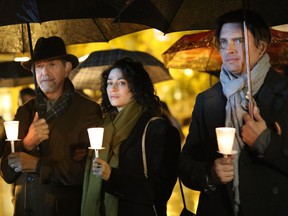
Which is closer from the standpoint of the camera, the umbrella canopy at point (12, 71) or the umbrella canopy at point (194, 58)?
the umbrella canopy at point (194, 58)

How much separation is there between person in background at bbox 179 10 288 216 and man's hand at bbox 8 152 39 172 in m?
1.52

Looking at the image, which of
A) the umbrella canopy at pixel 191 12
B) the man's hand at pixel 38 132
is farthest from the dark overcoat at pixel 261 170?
the man's hand at pixel 38 132

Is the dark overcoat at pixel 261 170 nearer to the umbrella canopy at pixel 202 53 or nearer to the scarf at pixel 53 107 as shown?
the scarf at pixel 53 107

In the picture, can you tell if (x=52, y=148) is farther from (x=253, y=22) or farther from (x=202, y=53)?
(x=202, y=53)

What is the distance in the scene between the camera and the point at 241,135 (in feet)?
11.5

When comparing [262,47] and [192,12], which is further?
[192,12]

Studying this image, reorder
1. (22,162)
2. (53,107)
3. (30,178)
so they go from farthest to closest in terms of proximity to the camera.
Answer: (53,107)
(30,178)
(22,162)

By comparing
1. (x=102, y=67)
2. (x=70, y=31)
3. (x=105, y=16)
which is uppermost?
(x=105, y=16)

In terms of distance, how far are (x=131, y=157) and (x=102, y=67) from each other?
5.20m

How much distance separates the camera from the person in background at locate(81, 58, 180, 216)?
4.46 metres

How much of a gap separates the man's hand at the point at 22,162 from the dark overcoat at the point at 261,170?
1.57 metres

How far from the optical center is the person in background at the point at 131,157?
446 centimetres

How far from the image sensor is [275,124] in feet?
11.5

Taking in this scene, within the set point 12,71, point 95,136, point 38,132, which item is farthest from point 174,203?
point 95,136
